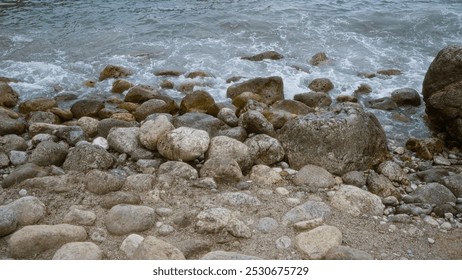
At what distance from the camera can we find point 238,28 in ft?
50.0

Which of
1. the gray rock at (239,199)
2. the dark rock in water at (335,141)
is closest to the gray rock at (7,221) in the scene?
the gray rock at (239,199)

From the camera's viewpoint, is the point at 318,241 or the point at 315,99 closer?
the point at 318,241

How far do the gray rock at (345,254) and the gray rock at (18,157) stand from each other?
16.0ft

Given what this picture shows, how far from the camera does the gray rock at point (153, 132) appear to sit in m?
6.52

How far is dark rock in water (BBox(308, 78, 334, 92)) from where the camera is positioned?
10469 millimetres

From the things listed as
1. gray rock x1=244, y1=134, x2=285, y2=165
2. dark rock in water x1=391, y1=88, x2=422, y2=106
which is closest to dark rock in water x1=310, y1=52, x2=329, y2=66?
dark rock in water x1=391, y1=88, x2=422, y2=106

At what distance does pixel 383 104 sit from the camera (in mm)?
9578

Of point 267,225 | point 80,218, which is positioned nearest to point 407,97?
point 267,225

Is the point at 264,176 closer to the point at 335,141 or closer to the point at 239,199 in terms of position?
the point at 239,199

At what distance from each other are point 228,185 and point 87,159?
2.18 meters

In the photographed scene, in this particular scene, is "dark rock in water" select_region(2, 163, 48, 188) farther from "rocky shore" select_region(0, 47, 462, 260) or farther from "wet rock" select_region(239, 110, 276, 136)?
"wet rock" select_region(239, 110, 276, 136)

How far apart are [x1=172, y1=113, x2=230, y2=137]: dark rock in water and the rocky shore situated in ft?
0.08

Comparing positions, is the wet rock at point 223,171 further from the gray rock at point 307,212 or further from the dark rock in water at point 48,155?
the dark rock in water at point 48,155
